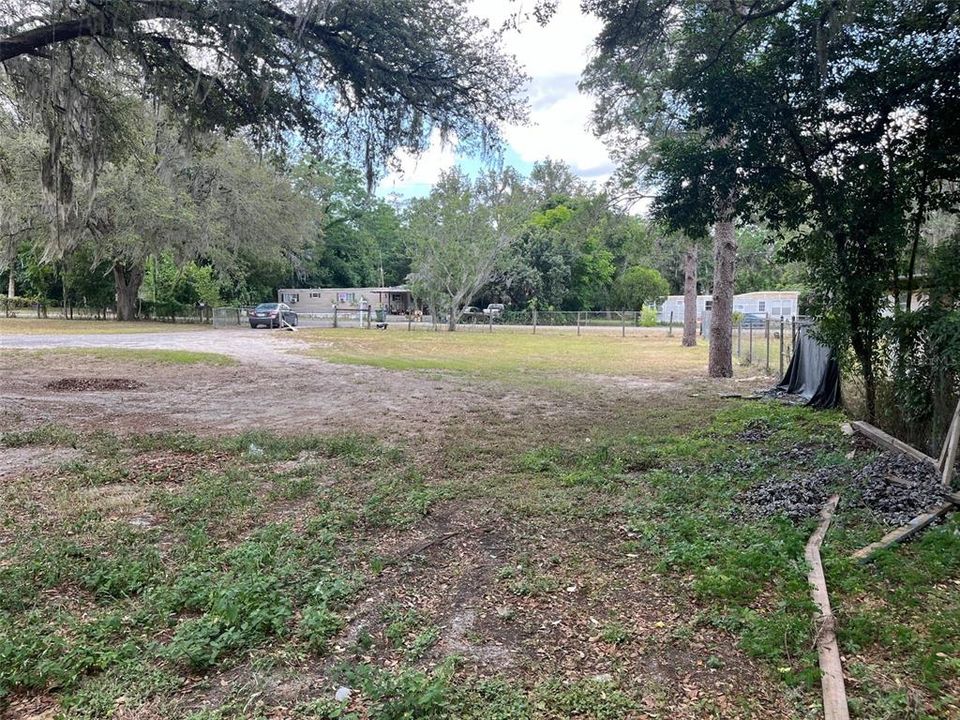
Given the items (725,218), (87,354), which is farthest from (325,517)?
(87,354)

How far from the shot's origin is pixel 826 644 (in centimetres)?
258

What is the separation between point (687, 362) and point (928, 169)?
35.2ft

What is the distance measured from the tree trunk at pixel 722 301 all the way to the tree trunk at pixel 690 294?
6733mm

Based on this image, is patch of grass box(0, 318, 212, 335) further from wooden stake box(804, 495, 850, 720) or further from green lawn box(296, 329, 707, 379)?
wooden stake box(804, 495, 850, 720)

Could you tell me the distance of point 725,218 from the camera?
7.55 m

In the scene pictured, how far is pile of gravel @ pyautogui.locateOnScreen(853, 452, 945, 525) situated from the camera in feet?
13.5

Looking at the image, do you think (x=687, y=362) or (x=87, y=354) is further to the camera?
(x=687, y=362)

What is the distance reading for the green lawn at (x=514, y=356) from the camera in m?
14.2

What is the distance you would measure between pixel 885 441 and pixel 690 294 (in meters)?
15.5

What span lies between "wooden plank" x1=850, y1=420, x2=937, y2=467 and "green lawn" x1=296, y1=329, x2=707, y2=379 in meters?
6.55

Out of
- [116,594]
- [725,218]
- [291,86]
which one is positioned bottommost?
[116,594]

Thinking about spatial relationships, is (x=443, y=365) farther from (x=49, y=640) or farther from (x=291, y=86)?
(x=49, y=640)

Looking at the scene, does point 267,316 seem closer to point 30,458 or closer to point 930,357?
point 30,458

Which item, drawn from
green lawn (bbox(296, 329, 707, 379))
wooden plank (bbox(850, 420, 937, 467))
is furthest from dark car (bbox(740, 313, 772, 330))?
wooden plank (bbox(850, 420, 937, 467))
